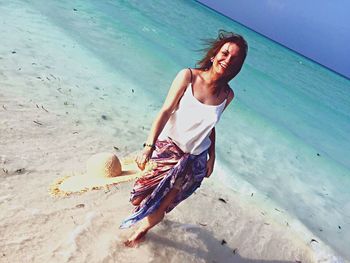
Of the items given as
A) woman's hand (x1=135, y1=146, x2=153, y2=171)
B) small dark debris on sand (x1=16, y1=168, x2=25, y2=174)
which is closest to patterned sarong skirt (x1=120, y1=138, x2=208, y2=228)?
woman's hand (x1=135, y1=146, x2=153, y2=171)

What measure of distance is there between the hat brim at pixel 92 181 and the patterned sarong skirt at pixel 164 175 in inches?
3.3

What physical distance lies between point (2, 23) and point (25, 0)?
189 inches

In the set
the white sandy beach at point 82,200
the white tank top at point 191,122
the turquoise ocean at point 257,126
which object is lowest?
the turquoise ocean at point 257,126

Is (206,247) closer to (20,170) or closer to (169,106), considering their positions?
(169,106)

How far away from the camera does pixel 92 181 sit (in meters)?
3.13

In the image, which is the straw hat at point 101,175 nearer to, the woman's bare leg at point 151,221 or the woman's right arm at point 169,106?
the woman's right arm at point 169,106

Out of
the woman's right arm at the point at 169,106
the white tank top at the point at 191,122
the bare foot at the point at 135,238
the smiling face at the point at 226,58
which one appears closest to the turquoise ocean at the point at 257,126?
the bare foot at the point at 135,238

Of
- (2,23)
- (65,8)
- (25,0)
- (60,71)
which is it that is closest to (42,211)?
(60,71)

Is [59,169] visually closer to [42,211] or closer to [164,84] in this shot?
[42,211]

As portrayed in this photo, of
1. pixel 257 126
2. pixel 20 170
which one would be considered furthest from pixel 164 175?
pixel 257 126

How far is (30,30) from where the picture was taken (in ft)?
33.0

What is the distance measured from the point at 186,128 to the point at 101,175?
82 cm

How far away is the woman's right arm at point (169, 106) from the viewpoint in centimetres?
280

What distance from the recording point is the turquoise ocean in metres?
6.47
